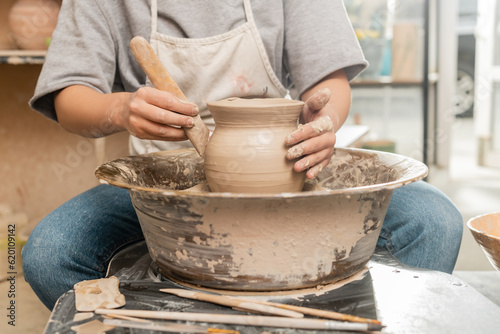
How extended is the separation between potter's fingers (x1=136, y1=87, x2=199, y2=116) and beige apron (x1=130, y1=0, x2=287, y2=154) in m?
0.37

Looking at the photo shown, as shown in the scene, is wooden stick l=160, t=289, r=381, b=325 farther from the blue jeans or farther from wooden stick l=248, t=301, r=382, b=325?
the blue jeans

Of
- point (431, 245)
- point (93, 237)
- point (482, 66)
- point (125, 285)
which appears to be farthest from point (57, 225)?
point (482, 66)

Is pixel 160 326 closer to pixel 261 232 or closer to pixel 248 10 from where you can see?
pixel 261 232

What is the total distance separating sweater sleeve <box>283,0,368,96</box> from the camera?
1153 mm

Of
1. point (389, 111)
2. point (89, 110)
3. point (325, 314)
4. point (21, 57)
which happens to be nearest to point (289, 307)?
point (325, 314)

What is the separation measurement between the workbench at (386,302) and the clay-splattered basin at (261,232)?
35 mm

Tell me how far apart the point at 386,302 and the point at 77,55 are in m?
0.83

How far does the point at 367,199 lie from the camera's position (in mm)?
727

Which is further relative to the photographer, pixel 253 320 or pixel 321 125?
pixel 321 125

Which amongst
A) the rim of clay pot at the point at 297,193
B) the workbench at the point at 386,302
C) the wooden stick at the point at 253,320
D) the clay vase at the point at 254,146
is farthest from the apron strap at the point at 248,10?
the wooden stick at the point at 253,320

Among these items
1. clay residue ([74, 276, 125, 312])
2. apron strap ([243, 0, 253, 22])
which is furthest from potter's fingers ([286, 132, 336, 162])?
apron strap ([243, 0, 253, 22])

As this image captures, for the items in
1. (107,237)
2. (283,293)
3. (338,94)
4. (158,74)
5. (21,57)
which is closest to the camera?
(283,293)

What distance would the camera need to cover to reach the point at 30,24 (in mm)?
1977

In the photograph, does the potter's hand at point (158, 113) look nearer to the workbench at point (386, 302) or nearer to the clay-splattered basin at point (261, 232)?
the clay-splattered basin at point (261, 232)
